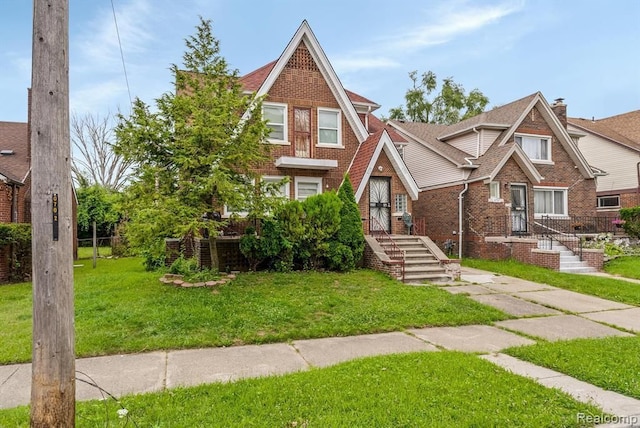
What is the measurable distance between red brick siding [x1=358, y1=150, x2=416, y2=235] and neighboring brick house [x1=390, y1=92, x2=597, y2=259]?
3.92 metres

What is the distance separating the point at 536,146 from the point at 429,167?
5389 mm

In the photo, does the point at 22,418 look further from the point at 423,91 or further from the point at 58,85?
the point at 423,91

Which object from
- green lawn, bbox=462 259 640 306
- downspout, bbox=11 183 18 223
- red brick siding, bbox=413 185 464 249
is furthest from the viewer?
red brick siding, bbox=413 185 464 249

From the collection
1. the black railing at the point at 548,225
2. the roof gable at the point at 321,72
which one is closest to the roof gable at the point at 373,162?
the roof gable at the point at 321,72

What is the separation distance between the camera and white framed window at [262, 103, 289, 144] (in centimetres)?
1473

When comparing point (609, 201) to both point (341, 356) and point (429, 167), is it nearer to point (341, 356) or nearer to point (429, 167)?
point (429, 167)

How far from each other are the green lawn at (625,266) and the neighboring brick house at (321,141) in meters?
7.49

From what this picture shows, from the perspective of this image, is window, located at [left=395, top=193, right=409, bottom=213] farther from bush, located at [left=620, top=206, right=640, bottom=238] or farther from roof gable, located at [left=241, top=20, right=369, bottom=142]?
bush, located at [left=620, top=206, right=640, bottom=238]

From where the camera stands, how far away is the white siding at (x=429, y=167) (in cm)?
1908

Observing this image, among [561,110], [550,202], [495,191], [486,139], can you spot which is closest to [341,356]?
[495,191]

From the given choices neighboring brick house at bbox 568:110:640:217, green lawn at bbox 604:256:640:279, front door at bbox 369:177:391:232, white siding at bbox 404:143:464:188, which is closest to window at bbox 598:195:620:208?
neighboring brick house at bbox 568:110:640:217

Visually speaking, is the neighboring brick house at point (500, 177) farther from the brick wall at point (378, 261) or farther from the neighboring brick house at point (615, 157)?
the brick wall at point (378, 261)

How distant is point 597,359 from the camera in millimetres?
5195

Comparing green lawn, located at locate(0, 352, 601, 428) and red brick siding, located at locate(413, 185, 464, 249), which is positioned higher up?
red brick siding, located at locate(413, 185, 464, 249)
